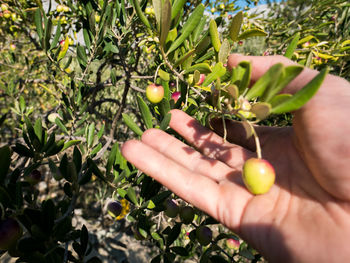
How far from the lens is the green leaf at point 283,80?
64 centimetres

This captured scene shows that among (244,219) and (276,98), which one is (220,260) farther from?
(276,98)

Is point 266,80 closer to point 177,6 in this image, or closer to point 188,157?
point 177,6

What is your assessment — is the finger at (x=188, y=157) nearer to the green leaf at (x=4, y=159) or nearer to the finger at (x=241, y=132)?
the finger at (x=241, y=132)

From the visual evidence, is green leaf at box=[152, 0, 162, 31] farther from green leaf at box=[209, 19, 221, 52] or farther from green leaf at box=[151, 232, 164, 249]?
green leaf at box=[151, 232, 164, 249]

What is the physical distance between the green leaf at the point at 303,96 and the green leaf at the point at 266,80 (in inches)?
2.9

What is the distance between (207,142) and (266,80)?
2.47 feet

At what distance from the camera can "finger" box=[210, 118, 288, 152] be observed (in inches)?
52.6

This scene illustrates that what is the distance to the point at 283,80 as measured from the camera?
2.21ft

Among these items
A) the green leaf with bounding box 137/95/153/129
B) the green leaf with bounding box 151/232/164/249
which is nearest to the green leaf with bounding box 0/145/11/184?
the green leaf with bounding box 137/95/153/129

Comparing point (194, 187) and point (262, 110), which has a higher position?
point (262, 110)

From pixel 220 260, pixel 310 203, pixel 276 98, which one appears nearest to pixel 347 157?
pixel 310 203

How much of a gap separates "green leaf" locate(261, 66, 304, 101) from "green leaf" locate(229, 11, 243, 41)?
0.39 meters

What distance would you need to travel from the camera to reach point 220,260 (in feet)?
4.68

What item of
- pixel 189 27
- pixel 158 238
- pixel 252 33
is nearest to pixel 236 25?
pixel 252 33
